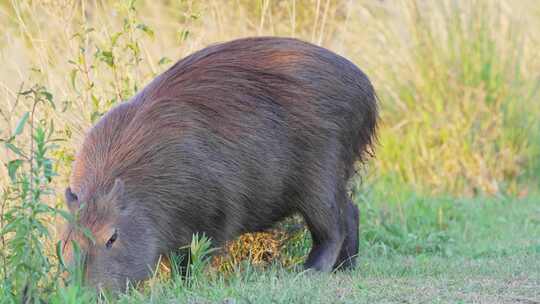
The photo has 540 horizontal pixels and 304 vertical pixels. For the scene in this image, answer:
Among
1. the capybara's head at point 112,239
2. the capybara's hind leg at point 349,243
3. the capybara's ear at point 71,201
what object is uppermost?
the capybara's ear at point 71,201

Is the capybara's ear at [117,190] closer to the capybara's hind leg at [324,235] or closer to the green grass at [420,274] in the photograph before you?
the green grass at [420,274]

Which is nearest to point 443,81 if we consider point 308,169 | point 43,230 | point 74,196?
point 308,169

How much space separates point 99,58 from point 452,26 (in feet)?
11.9

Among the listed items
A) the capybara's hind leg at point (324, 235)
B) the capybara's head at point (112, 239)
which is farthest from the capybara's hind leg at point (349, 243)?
the capybara's head at point (112, 239)

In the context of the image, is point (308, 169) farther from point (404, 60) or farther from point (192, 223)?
→ point (404, 60)

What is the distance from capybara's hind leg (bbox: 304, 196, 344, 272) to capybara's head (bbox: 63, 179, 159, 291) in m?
0.94

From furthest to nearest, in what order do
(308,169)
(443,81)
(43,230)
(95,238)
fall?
(443,81)
(308,169)
(95,238)
(43,230)

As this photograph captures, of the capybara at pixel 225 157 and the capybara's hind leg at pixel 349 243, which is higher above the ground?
the capybara at pixel 225 157

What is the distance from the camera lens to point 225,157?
4645 mm

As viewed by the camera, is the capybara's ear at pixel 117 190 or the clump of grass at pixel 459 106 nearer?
the capybara's ear at pixel 117 190

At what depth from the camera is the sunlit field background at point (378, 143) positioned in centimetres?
398

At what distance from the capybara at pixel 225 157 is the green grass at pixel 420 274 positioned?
223 millimetres

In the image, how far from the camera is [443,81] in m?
7.91

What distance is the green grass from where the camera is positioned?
12.9ft
